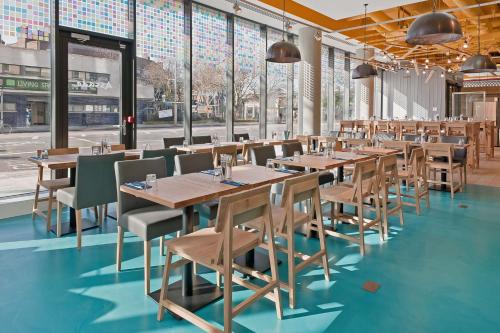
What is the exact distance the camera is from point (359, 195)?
375cm

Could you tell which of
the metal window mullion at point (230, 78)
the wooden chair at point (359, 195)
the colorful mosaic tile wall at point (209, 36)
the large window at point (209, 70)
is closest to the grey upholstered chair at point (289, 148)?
the wooden chair at point (359, 195)

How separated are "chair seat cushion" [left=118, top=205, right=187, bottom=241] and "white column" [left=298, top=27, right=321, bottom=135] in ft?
22.3

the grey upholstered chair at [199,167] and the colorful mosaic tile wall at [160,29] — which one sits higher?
the colorful mosaic tile wall at [160,29]

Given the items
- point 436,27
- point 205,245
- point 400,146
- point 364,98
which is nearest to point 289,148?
point 400,146

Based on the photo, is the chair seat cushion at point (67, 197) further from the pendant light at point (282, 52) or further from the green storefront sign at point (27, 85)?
the pendant light at point (282, 52)

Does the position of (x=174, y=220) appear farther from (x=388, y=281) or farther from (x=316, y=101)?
(x=316, y=101)

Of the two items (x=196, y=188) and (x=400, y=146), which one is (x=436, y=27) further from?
(x=400, y=146)

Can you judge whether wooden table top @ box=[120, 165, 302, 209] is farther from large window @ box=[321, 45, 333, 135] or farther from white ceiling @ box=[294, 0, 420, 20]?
large window @ box=[321, 45, 333, 135]

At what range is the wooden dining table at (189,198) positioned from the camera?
2.54 meters

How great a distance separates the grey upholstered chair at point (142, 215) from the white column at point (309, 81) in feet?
21.6

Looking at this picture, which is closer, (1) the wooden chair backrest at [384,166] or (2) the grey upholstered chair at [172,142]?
(1) the wooden chair backrest at [384,166]

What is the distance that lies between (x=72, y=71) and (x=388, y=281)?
4798 mm

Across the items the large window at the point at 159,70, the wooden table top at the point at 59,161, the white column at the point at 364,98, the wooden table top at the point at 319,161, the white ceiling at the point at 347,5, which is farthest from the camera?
the white column at the point at 364,98

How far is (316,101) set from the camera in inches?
376
